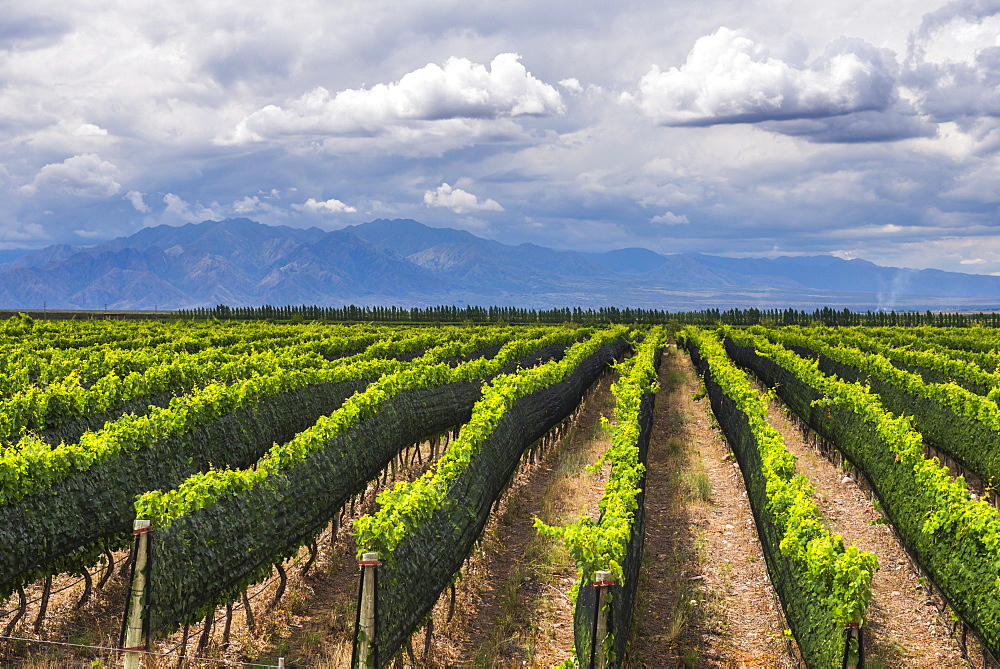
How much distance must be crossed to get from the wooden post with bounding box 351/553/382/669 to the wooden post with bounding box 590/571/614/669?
7.33ft

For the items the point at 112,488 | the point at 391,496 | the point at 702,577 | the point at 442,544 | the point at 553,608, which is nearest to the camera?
the point at 391,496

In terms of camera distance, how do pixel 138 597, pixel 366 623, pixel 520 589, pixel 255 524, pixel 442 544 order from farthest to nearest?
pixel 520 589, pixel 255 524, pixel 442 544, pixel 138 597, pixel 366 623

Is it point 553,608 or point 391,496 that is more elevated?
point 391,496

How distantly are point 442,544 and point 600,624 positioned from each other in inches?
121

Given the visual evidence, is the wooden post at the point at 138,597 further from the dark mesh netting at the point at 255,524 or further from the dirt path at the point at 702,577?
the dirt path at the point at 702,577

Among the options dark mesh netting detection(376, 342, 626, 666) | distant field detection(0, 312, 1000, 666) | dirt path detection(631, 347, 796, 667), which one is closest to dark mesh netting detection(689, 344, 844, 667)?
distant field detection(0, 312, 1000, 666)

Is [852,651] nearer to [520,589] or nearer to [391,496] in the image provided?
[520,589]

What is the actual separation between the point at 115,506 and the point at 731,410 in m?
15.2

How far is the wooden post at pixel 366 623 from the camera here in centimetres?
831

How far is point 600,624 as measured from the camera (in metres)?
8.23

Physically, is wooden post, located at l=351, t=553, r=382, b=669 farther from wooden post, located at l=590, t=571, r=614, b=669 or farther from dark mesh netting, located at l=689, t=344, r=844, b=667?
dark mesh netting, located at l=689, t=344, r=844, b=667

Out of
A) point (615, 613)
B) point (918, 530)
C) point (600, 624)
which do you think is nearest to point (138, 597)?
point (600, 624)

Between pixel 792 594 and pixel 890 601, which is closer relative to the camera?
pixel 792 594

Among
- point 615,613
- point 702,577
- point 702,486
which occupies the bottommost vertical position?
point 702,577
